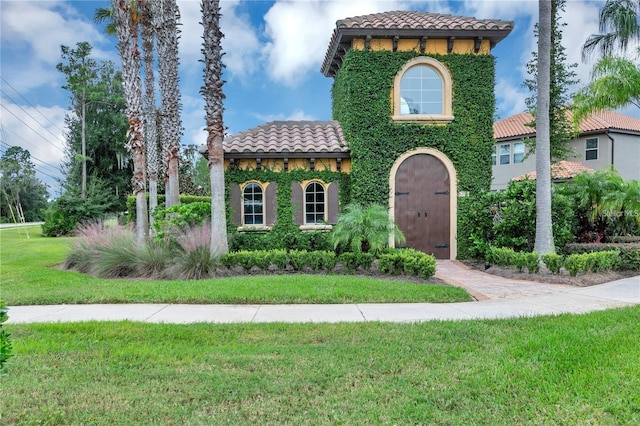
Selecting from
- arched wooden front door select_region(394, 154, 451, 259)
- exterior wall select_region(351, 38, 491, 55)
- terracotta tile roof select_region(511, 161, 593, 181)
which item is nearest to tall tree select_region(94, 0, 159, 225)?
exterior wall select_region(351, 38, 491, 55)

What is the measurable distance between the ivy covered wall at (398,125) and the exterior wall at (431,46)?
0.17 metres

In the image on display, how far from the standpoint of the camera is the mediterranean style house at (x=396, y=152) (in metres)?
12.4

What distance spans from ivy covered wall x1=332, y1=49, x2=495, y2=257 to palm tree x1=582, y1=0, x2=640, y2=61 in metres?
6.46

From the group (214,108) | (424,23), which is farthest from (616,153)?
(214,108)

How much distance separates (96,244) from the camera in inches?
426

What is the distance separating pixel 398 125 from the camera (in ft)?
40.9

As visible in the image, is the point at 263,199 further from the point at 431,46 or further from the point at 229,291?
the point at 431,46

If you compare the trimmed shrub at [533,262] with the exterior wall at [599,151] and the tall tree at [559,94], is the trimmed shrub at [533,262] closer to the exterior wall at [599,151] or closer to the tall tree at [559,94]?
the tall tree at [559,94]

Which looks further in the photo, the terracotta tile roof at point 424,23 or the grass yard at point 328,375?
the terracotta tile roof at point 424,23

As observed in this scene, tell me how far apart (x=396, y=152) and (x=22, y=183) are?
57953mm

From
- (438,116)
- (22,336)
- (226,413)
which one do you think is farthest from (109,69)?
(226,413)

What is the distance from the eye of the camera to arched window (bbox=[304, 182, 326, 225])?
→ 41.5 ft

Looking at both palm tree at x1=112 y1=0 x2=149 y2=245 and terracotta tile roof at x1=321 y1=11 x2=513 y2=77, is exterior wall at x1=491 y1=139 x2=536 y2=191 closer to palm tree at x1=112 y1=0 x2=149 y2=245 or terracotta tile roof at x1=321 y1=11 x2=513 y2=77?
terracotta tile roof at x1=321 y1=11 x2=513 y2=77

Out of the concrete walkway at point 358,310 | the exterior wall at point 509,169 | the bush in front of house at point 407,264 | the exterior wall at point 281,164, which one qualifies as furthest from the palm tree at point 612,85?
the exterior wall at point 509,169
